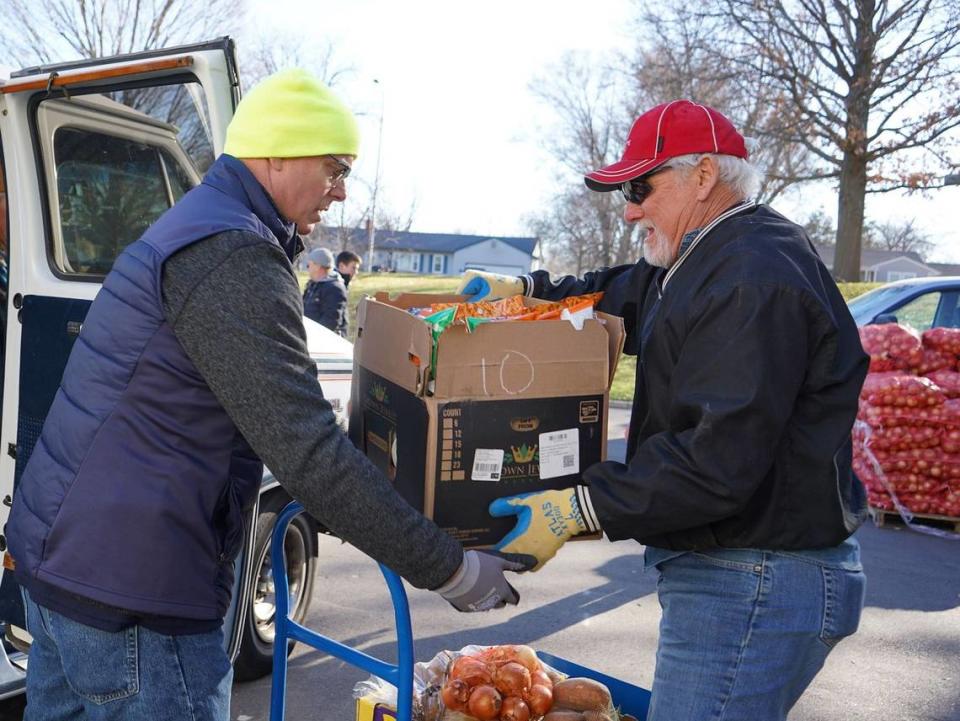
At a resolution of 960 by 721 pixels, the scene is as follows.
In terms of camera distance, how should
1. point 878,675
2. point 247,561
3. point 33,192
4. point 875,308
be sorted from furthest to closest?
point 875,308, point 878,675, point 33,192, point 247,561

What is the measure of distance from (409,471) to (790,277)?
1037 millimetres

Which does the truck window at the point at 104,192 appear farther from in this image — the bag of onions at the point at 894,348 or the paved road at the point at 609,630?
the bag of onions at the point at 894,348

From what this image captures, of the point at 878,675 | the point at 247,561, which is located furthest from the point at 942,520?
the point at 247,561

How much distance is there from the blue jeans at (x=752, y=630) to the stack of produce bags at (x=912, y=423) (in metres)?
5.15

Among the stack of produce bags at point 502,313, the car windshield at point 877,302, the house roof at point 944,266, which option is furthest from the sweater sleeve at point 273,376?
the house roof at point 944,266

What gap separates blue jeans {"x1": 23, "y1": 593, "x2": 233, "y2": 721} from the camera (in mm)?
1854

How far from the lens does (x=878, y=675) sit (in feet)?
14.9

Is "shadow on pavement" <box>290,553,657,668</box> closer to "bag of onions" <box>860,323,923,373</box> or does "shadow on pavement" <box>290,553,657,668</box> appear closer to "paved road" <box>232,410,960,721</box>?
"paved road" <box>232,410,960,721</box>

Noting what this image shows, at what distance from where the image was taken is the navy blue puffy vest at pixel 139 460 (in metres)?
1.78

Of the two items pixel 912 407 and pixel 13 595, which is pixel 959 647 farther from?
pixel 13 595

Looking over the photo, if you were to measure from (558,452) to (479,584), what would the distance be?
44 cm

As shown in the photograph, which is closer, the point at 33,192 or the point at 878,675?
the point at 33,192

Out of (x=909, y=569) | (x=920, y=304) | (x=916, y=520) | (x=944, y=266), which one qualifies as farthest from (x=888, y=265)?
(x=909, y=569)

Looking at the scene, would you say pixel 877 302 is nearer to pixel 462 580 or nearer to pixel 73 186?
pixel 73 186
